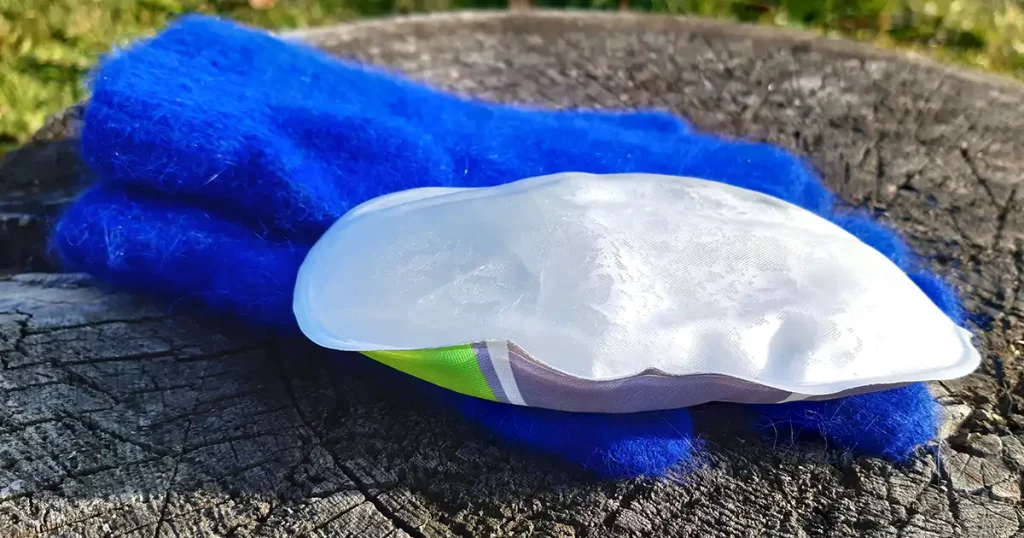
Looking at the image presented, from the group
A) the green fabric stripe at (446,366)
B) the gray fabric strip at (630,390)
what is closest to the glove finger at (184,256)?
the green fabric stripe at (446,366)

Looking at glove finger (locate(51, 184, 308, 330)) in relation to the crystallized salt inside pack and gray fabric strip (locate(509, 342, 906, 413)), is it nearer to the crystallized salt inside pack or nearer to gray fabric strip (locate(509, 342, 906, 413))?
the crystallized salt inside pack

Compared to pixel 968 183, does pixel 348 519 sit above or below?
below

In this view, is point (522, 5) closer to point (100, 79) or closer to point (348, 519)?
point (100, 79)

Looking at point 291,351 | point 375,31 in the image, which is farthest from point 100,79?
point 375,31

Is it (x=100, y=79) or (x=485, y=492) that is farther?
(x=100, y=79)

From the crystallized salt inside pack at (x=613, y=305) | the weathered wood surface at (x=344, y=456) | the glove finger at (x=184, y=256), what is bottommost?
the weathered wood surface at (x=344, y=456)

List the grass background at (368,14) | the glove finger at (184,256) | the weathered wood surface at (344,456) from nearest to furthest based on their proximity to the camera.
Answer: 1. the weathered wood surface at (344,456)
2. the glove finger at (184,256)
3. the grass background at (368,14)

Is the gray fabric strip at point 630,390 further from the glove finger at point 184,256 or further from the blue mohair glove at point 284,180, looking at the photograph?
the glove finger at point 184,256
